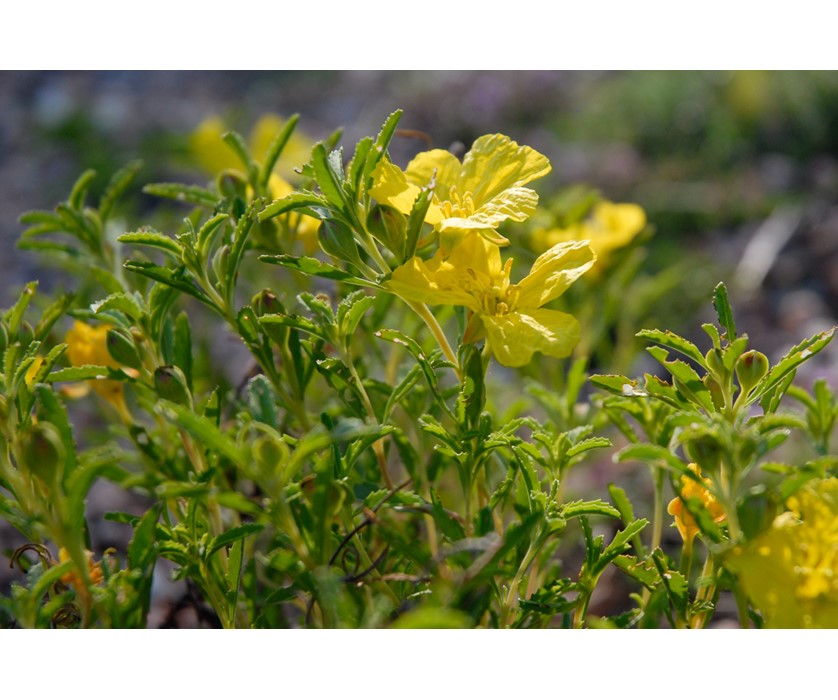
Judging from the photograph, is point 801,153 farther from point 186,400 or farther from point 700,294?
point 186,400

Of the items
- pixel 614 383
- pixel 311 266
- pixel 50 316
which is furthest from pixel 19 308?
pixel 614 383

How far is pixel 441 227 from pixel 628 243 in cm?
109

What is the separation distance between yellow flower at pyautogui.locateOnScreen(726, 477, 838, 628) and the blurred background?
2.20 metres

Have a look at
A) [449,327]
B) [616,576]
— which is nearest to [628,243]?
[449,327]

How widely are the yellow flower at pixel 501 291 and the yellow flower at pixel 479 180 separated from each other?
0.06m

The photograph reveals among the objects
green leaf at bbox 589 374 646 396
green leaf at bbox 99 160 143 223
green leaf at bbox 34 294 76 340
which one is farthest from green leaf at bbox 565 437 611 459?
green leaf at bbox 99 160 143 223

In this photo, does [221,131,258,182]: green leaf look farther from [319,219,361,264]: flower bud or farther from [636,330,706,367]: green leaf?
[636,330,706,367]: green leaf

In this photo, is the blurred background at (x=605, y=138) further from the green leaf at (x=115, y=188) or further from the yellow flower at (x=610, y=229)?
the green leaf at (x=115, y=188)

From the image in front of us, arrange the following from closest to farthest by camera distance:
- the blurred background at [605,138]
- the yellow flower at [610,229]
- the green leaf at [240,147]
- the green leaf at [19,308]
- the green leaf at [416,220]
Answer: the green leaf at [416,220] < the green leaf at [19,308] < the green leaf at [240,147] < the yellow flower at [610,229] < the blurred background at [605,138]

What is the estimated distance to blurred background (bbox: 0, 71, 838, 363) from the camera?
345 centimetres

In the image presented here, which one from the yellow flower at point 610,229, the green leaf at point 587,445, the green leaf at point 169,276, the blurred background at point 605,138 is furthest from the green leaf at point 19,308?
the blurred background at point 605,138

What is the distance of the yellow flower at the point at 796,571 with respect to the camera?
0.93 m

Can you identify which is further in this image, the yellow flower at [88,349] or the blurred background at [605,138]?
the blurred background at [605,138]

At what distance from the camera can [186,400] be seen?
47.6 inches
